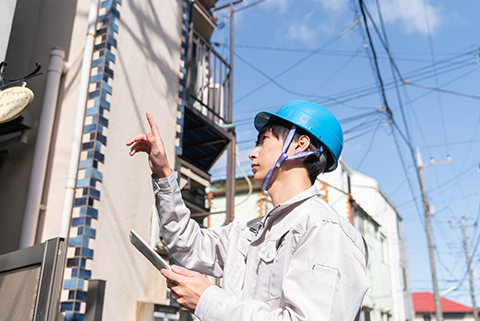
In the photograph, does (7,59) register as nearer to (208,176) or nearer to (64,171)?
(64,171)

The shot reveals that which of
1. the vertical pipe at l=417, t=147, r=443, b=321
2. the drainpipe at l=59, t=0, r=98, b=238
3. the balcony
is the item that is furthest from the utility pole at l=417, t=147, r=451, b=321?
the drainpipe at l=59, t=0, r=98, b=238

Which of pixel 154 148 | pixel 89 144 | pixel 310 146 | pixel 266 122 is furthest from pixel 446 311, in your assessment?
pixel 154 148

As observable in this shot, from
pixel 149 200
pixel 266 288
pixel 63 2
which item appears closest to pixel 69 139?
pixel 149 200

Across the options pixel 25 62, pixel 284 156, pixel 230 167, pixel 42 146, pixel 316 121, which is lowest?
pixel 284 156

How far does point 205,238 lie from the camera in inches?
94.7

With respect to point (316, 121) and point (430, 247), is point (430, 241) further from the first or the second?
point (316, 121)

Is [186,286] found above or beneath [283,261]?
beneath

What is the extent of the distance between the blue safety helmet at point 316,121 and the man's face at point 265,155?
126 millimetres

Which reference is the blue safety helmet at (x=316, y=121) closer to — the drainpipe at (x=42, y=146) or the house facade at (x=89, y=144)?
the house facade at (x=89, y=144)

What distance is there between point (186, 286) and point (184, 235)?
0.64m

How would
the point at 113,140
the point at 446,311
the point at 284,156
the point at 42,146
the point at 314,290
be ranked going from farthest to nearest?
1. the point at 446,311
2. the point at 113,140
3. the point at 42,146
4. the point at 284,156
5. the point at 314,290

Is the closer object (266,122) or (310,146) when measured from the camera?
(310,146)

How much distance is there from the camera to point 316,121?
7.19ft

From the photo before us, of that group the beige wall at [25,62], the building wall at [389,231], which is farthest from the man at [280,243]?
the building wall at [389,231]
